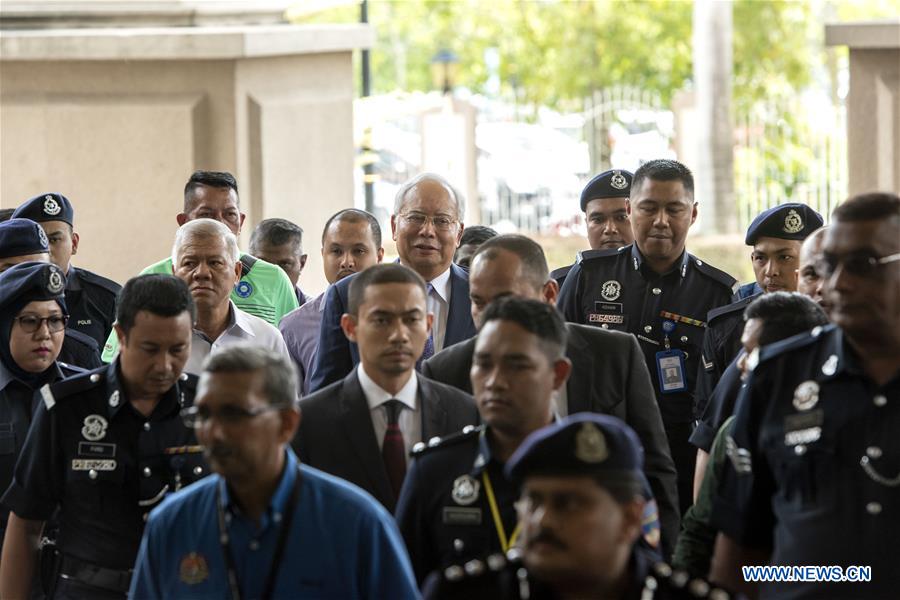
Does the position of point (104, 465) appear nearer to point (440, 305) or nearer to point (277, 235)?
point (440, 305)

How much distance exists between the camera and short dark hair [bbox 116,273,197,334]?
6172 mm

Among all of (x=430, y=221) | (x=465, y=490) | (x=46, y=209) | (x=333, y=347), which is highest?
(x=46, y=209)

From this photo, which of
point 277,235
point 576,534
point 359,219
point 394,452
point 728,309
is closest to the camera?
point 576,534

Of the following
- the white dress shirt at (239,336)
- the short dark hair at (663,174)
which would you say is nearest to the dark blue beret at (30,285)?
the white dress shirt at (239,336)

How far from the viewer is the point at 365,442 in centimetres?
601

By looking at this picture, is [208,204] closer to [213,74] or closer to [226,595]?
[213,74]

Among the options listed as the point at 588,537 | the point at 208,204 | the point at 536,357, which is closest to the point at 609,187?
the point at 208,204

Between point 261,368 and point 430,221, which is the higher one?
point 430,221

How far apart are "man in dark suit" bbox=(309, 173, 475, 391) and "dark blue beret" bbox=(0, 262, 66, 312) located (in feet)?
3.93

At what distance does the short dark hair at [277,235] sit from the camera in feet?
32.8

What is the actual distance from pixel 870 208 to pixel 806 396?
58 centimetres

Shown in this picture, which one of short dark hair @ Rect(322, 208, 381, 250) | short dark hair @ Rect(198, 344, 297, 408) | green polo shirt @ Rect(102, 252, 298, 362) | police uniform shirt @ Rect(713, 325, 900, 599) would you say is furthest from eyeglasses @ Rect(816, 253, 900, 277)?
short dark hair @ Rect(322, 208, 381, 250)

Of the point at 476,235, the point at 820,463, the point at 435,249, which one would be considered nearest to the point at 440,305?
the point at 435,249

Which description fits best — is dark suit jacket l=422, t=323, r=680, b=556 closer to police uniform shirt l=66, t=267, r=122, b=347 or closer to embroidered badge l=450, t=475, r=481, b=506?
embroidered badge l=450, t=475, r=481, b=506
